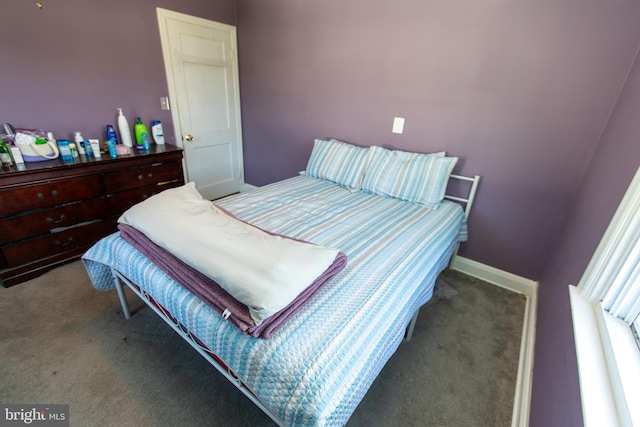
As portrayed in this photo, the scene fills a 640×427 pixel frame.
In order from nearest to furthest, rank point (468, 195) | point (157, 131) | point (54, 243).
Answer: point (54, 243)
point (468, 195)
point (157, 131)

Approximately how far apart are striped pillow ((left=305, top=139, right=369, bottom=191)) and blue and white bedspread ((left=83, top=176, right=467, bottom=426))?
39 centimetres

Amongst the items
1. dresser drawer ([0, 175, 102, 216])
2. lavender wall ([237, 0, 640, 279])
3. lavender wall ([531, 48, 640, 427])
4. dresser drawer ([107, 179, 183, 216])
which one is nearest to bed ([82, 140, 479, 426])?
lavender wall ([237, 0, 640, 279])

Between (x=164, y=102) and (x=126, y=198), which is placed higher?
(x=164, y=102)

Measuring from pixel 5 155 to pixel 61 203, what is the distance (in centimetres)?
41

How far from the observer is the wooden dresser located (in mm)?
1824

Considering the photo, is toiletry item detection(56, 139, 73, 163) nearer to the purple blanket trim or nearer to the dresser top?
the dresser top

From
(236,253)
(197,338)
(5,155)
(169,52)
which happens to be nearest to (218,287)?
(236,253)

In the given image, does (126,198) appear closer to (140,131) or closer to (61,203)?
(61,203)

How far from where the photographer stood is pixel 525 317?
1.94 m

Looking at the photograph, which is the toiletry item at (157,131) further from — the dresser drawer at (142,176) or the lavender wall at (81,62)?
the dresser drawer at (142,176)

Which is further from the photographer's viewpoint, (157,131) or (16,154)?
(157,131)

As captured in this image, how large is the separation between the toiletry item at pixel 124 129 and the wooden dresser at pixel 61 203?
0.24m

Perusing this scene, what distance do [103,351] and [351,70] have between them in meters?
2.64

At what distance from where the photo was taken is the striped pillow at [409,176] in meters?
2.08
